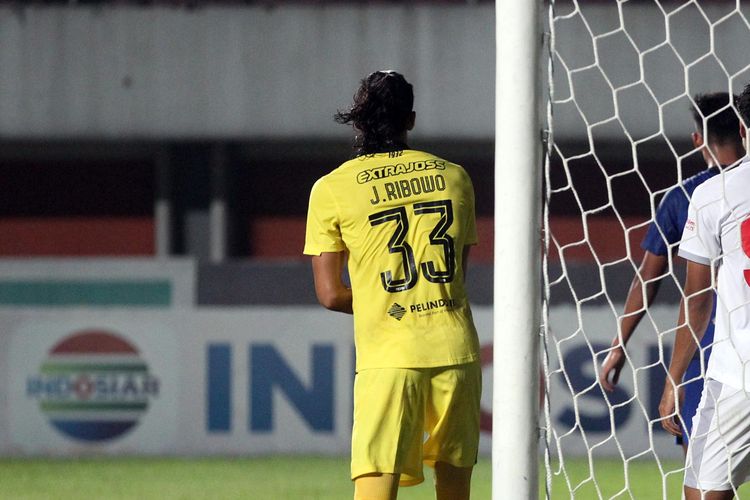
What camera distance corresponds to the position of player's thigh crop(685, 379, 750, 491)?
11.0 feet

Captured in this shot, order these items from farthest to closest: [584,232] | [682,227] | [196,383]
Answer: [196,383] < [584,232] < [682,227]

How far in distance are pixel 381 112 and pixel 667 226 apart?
4.07 feet

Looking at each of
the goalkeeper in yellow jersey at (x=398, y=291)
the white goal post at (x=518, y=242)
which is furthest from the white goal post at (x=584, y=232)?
the goalkeeper in yellow jersey at (x=398, y=291)

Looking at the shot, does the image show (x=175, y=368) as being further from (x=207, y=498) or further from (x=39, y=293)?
(x=207, y=498)

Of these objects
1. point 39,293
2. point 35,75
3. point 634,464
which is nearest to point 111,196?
point 35,75

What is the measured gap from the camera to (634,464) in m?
8.03

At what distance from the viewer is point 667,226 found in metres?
4.07

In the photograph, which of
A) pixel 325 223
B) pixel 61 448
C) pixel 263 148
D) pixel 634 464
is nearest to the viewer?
pixel 325 223

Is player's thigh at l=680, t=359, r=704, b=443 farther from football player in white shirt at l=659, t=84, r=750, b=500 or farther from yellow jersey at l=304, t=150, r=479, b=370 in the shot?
yellow jersey at l=304, t=150, r=479, b=370

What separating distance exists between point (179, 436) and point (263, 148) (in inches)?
210

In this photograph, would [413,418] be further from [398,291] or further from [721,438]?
[721,438]

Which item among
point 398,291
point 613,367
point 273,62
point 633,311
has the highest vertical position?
point 273,62

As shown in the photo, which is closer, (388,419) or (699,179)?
(388,419)

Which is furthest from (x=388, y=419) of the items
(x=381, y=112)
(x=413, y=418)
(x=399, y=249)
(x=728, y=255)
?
(x=728, y=255)
